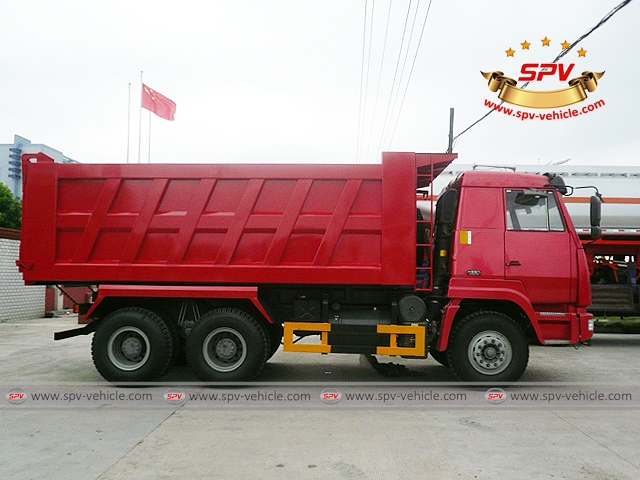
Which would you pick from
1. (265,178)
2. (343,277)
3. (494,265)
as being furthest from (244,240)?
(494,265)

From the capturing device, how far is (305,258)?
642 centimetres

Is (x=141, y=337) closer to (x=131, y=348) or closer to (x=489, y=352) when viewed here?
(x=131, y=348)

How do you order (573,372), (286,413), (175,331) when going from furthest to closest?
(573,372), (175,331), (286,413)

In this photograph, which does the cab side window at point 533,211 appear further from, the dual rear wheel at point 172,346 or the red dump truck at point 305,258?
the dual rear wheel at point 172,346

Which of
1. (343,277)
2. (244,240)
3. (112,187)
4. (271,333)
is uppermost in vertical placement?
(112,187)

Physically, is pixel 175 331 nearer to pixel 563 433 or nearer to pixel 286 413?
pixel 286 413

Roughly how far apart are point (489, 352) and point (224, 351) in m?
3.28

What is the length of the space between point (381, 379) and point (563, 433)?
2655 mm

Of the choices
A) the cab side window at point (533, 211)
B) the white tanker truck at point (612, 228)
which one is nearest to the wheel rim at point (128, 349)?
the cab side window at point (533, 211)

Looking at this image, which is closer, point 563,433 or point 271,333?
point 563,433

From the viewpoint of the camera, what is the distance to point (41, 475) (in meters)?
3.76

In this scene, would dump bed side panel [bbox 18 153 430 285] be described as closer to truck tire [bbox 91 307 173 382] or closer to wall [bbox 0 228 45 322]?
truck tire [bbox 91 307 173 382]

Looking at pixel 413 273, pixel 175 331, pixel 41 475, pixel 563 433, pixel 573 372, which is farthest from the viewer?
pixel 573 372

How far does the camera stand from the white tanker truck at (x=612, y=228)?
1026 centimetres
